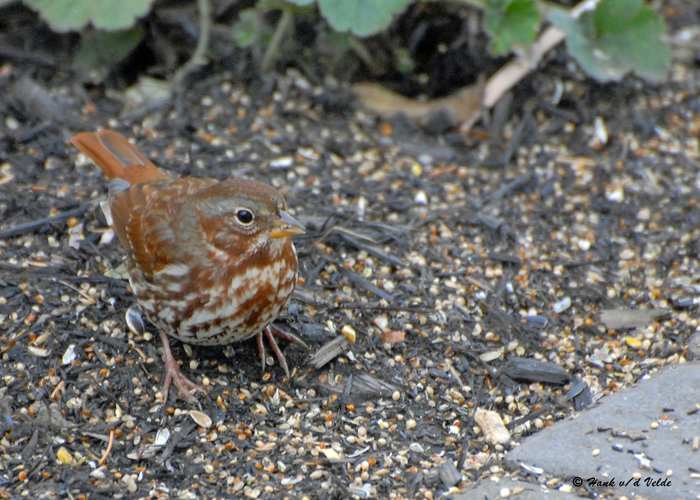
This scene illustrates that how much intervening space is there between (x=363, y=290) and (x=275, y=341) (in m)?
0.55

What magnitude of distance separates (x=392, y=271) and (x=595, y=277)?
1.11 meters

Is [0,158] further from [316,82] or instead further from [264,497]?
[264,497]

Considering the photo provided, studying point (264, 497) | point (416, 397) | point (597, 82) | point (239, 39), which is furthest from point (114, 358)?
point (597, 82)

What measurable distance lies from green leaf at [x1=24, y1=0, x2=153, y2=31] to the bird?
1691 millimetres

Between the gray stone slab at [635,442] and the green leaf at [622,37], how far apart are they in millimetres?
2208

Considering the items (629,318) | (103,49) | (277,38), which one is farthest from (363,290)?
(103,49)

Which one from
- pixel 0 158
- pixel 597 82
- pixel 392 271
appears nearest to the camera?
pixel 392 271

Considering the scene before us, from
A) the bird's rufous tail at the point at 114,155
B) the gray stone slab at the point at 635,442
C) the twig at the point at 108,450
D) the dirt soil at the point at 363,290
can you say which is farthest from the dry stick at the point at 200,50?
the gray stone slab at the point at 635,442

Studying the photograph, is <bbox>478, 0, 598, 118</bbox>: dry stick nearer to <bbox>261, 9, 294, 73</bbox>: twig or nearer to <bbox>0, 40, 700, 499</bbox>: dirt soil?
<bbox>0, 40, 700, 499</bbox>: dirt soil

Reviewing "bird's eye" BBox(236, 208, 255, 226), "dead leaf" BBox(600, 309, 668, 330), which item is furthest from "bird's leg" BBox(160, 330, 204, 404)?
"dead leaf" BBox(600, 309, 668, 330)

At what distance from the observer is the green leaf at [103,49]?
209 inches

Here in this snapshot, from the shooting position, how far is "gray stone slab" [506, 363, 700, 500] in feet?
10.2

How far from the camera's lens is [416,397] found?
3.66m

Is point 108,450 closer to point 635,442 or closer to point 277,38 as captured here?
point 635,442
